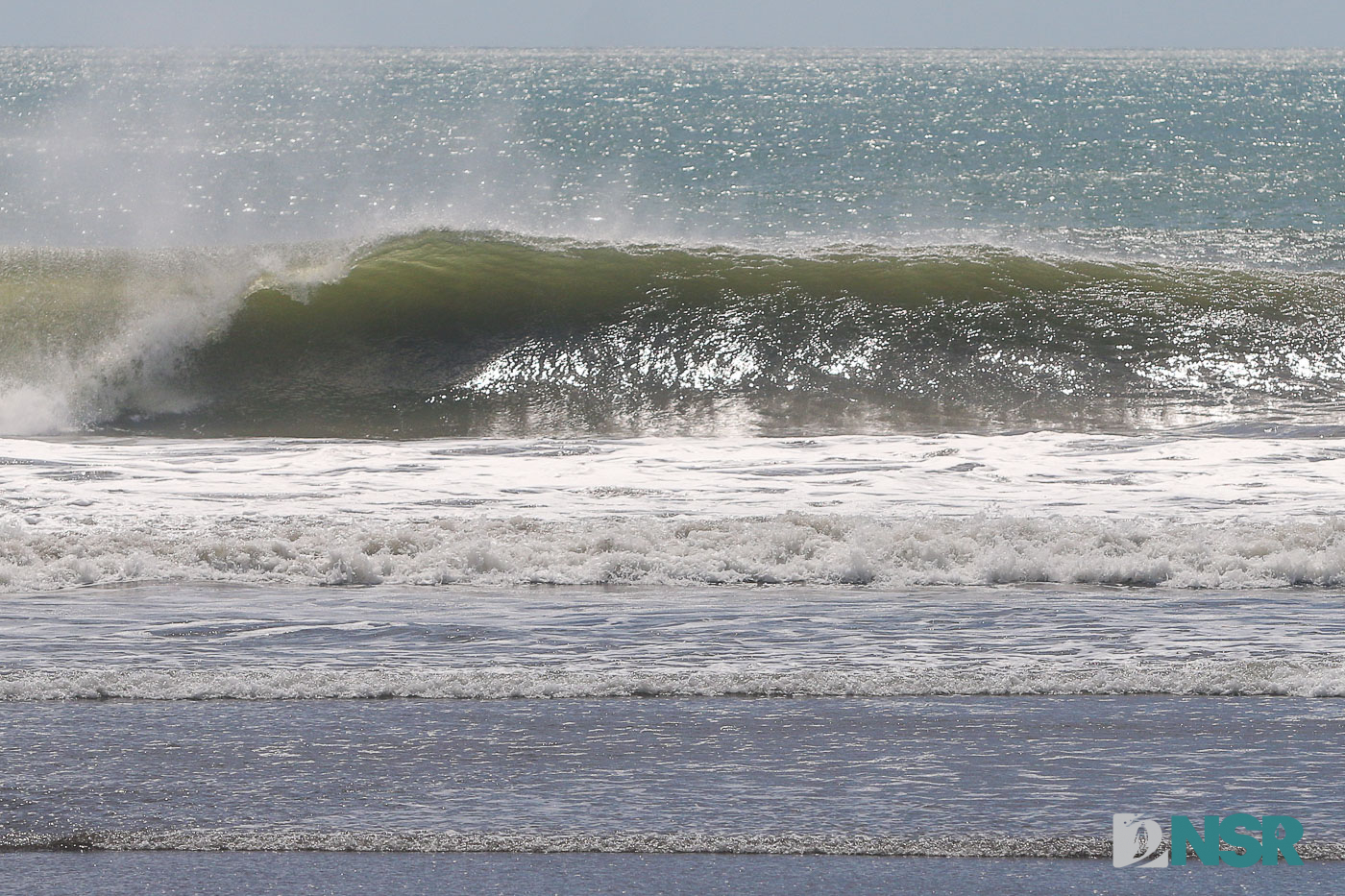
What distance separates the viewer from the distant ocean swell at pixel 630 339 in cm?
1289

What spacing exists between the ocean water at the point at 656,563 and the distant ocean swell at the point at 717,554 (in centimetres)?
2

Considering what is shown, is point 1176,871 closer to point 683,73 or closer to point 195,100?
point 195,100

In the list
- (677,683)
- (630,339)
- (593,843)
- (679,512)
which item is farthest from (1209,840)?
(630,339)

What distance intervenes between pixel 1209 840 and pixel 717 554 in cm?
352

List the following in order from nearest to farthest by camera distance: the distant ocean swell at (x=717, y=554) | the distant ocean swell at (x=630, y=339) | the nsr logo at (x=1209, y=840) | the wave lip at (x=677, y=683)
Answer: the nsr logo at (x=1209, y=840)
the wave lip at (x=677, y=683)
the distant ocean swell at (x=717, y=554)
the distant ocean swell at (x=630, y=339)

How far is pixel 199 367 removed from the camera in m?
13.9

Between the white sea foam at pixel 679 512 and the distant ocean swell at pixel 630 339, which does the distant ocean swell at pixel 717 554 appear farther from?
the distant ocean swell at pixel 630 339

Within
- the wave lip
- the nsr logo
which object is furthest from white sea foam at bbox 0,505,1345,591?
the nsr logo

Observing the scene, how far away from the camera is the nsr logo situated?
129 inches

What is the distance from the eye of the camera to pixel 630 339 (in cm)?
1498

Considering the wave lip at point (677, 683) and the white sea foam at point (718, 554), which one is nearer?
the wave lip at point (677, 683)

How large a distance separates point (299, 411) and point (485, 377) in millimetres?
1810

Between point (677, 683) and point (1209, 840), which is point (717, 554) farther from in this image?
point (1209, 840)

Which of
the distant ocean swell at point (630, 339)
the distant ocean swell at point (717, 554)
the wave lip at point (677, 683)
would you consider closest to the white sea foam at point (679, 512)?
the distant ocean swell at point (717, 554)
